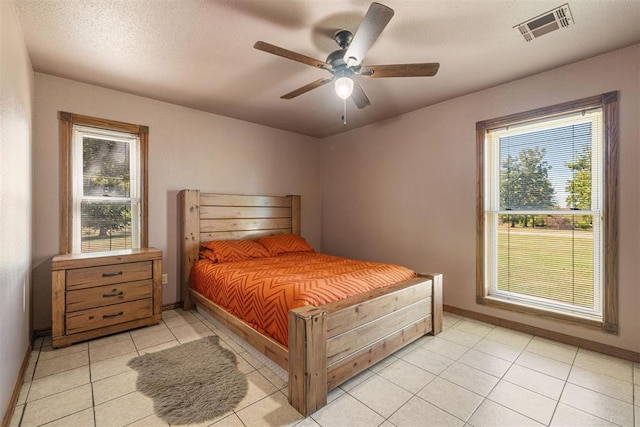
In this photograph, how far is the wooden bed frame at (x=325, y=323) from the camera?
1.68 meters

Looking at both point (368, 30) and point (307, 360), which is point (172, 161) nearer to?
point (368, 30)

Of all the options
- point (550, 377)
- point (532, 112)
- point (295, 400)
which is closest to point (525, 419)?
point (550, 377)

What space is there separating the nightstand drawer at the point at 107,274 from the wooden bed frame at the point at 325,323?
579mm

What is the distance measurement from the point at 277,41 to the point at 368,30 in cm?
86

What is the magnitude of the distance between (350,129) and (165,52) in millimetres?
2750

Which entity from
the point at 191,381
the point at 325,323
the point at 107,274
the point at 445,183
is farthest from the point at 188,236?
the point at 445,183

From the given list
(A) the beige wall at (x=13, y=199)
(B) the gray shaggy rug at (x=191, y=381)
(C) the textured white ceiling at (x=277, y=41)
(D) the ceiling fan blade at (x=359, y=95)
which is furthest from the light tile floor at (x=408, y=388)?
(C) the textured white ceiling at (x=277, y=41)

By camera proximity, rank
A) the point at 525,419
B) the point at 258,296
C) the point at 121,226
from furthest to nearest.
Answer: the point at 121,226
the point at 258,296
the point at 525,419

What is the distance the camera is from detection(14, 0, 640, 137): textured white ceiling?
183 centimetres

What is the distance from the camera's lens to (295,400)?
5.64ft

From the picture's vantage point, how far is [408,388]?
1.92 m

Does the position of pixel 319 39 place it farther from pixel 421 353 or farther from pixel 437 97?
pixel 421 353

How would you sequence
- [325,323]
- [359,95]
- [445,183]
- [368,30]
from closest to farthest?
[368,30]
[325,323]
[359,95]
[445,183]

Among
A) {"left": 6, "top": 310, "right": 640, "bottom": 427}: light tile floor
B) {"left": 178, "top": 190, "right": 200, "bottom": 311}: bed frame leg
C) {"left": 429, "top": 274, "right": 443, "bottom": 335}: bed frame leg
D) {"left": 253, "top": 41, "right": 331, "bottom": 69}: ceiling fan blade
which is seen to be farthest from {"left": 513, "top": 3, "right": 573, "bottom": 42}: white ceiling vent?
{"left": 178, "top": 190, "right": 200, "bottom": 311}: bed frame leg
